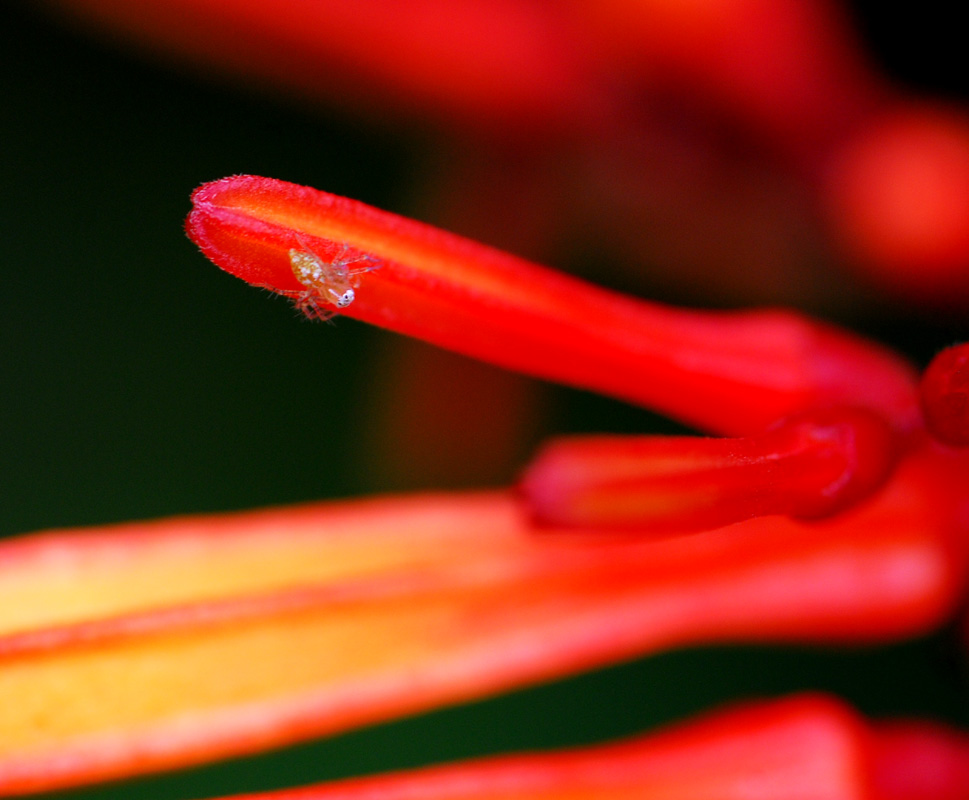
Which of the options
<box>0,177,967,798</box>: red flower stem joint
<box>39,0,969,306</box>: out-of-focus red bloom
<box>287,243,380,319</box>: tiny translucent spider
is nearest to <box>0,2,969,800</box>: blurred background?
<box>39,0,969,306</box>: out-of-focus red bloom

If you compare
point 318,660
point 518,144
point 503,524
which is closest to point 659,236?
point 518,144

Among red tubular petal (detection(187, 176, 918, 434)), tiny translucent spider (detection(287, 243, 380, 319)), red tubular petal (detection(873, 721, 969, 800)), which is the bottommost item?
red tubular petal (detection(873, 721, 969, 800))

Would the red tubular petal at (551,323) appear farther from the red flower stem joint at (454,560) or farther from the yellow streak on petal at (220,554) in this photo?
the yellow streak on petal at (220,554)

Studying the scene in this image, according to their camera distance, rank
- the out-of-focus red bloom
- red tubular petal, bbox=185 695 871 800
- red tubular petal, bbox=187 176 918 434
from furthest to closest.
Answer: the out-of-focus red bloom → red tubular petal, bbox=185 695 871 800 → red tubular petal, bbox=187 176 918 434

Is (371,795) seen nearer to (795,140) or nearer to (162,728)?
(162,728)

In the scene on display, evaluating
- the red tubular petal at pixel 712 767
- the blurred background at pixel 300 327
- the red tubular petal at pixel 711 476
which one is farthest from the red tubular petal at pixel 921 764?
the blurred background at pixel 300 327

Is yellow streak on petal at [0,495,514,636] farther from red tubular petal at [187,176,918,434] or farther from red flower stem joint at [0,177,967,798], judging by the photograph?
red tubular petal at [187,176,918,434]

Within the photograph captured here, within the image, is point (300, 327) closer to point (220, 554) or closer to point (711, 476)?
point (220, 554)
